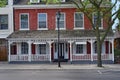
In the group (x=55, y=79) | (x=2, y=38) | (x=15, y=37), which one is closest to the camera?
(x=55, y=79)

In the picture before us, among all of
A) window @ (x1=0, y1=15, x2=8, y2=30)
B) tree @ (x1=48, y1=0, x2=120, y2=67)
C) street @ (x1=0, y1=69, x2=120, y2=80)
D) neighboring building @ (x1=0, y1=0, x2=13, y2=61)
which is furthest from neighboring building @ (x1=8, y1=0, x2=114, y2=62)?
street @ (x1=0, y1=69, x2=120, y2=80)

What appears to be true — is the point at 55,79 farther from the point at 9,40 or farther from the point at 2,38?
the point at 2,38

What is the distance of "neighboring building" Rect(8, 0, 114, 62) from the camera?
43.1m

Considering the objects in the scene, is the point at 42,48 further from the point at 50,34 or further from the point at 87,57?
the point at 87,57

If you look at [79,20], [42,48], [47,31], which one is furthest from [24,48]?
[79,20]

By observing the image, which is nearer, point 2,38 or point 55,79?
point 55,79

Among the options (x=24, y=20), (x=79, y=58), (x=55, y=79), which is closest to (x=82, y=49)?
(x=79, y=58)

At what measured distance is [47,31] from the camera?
4412 centimetres

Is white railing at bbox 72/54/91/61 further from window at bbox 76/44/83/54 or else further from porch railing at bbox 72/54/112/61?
window at bbox 76/44/83/54

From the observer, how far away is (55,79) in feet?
70.9

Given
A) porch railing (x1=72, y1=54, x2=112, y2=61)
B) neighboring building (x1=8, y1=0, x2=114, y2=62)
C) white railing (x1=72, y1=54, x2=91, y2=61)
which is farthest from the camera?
neighboring building (x1=8, y1=0, x2=114, y2=62)

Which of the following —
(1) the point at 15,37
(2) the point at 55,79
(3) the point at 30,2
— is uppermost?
(3) the point at 30,2

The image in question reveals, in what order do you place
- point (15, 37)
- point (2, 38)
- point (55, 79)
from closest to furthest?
point (55, 79), point (15, 37), point (2, 38)

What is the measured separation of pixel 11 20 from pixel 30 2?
3.64 meters
